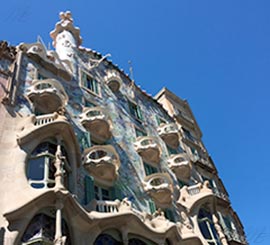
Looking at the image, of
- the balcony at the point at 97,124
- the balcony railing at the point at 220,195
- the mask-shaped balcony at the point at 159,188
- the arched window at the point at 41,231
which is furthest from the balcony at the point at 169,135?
the arched window at the point at 41,231

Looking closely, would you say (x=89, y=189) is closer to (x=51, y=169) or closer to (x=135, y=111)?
(x=51, y=169)

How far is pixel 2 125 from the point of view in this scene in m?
18.2

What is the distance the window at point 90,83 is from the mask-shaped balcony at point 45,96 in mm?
5769

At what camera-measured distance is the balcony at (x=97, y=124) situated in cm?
2275

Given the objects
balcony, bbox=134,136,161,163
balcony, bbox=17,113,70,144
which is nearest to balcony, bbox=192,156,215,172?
balcony, bbox=134,136,161,163

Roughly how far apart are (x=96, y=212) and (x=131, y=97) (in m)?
17.0

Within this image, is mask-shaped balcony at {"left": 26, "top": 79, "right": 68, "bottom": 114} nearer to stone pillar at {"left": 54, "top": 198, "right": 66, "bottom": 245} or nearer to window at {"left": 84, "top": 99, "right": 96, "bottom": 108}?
window at {"left": 84, "top": 99, "right": 96, "bottom": 108}

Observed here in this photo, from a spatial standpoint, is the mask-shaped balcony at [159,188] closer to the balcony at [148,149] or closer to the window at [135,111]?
the balcony at [148,149]

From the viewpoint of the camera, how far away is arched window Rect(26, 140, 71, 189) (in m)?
15.8

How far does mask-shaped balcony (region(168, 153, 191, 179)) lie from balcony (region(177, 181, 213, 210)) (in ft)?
5.76

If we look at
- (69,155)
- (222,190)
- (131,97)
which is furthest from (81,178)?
(222,190)

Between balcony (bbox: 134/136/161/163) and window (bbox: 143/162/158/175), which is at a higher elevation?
balcony (bbox: 134/136/161/163)

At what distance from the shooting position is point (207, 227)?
23828 millimetres

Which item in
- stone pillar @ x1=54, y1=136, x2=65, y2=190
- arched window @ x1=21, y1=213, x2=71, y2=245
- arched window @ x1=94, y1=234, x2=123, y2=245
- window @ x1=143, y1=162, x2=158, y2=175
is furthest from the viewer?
window @ x1=143, y1=162, x2=158, y2=175
